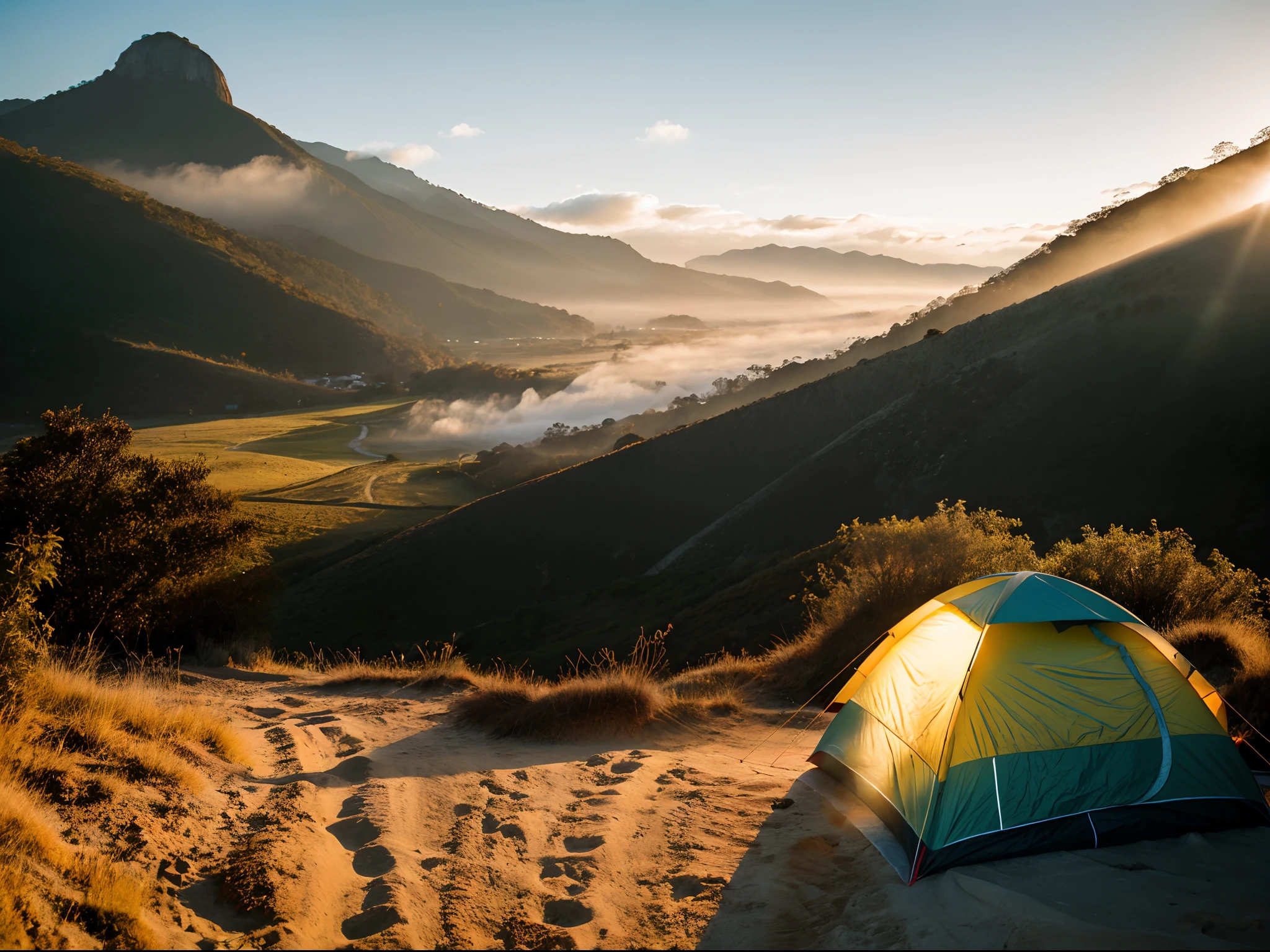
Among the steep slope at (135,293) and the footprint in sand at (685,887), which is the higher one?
the steep slope at (135,293)

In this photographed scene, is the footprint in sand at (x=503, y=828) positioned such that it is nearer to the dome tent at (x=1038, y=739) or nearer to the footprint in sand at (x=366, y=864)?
the footprint in sand at (x=366, y=864)

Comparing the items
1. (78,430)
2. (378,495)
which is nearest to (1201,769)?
(78,430)

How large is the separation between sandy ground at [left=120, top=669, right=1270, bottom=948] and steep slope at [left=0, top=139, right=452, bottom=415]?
150276 mm

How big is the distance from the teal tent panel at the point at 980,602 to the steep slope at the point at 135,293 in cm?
15238

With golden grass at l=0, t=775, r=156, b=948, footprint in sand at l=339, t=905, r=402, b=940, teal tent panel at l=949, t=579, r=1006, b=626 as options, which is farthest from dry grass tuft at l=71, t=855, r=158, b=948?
teal tent panel at l=949, t=579, r=1006, b=626

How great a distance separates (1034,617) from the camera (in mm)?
6785

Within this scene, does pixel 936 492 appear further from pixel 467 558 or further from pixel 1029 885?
pixel 1029 885

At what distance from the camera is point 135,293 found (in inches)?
6304

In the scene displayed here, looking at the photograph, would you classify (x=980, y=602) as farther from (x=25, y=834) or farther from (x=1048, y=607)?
(x=25, y=834)

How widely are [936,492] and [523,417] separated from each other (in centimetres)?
13898

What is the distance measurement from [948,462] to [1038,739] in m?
34.5

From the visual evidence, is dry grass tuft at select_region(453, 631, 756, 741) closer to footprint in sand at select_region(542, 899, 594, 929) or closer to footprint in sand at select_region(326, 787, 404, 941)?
footprint in sand at select_region(326, 787, 404, 941)

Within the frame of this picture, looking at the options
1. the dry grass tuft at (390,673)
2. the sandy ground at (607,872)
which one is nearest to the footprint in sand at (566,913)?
the sandy ground at (607,872)

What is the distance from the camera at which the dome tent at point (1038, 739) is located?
577 cm
